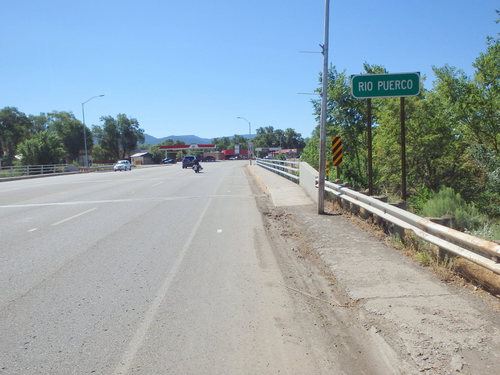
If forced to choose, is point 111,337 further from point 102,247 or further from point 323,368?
point 102,247

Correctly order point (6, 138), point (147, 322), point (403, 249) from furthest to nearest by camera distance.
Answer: point (6, 138)
point (403, 249)
point (147, 322)

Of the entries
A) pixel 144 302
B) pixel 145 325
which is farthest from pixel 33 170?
pixel 145 325

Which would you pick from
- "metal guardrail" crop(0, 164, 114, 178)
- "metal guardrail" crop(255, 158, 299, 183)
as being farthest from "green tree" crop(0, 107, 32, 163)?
"metal guardrail" crop(255, 158, 299, 183)

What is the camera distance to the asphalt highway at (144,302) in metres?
3.55

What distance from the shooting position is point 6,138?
8094 cm

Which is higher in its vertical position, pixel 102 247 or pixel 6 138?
pixel 6 138

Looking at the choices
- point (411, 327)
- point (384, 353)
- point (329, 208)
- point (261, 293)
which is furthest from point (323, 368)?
point (329, 208)

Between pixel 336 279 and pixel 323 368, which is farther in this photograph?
pixel 336 279

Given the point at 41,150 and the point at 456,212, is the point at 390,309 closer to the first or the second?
the point at 456,212

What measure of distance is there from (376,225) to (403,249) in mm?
1858

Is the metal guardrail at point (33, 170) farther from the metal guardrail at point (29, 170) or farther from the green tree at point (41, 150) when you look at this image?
the green tree at point (41, 150)

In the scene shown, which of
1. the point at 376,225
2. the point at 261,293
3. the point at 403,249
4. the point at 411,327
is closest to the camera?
the point at 411,327

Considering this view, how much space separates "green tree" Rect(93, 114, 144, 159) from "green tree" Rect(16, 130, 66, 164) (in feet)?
161

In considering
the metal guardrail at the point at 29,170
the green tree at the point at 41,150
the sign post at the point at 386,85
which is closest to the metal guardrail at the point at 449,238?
the sign post at the point at 386,85
